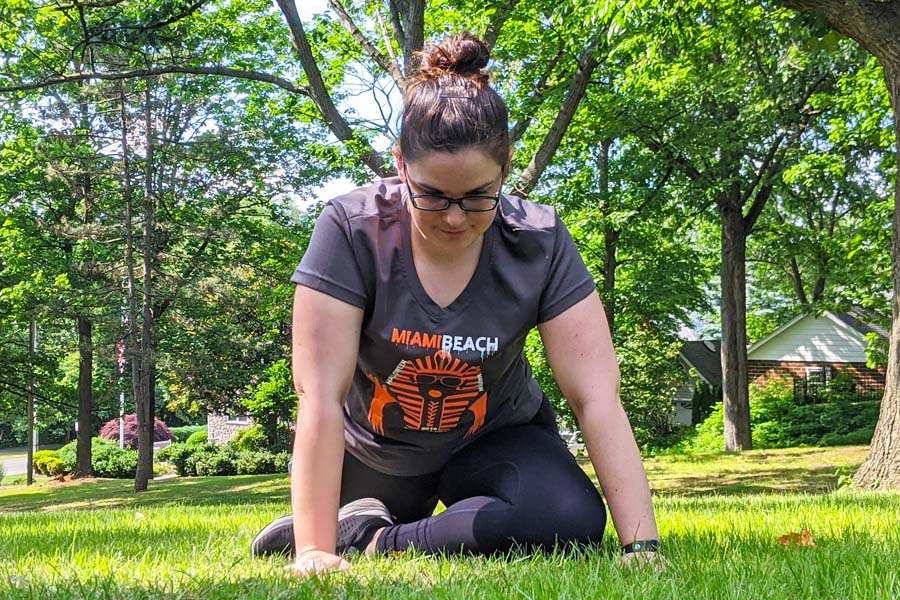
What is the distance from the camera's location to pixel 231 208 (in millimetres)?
22422

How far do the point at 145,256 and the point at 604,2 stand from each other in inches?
555

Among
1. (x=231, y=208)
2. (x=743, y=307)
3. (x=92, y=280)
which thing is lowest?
(x=743, y=307)

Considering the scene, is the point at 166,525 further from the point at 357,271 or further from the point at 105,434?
the point at 105,434

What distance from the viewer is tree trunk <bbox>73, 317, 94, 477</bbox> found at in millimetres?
23469

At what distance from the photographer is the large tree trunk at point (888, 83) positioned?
7348 millimetres

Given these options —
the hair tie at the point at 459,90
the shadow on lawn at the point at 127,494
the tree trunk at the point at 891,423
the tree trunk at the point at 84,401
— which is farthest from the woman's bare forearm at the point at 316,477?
the tree trunk at the point at 84,401

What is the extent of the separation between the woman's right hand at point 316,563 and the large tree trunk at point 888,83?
7.00 m

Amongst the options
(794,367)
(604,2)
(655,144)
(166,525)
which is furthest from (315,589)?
(794,367)

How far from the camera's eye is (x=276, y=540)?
110 inches

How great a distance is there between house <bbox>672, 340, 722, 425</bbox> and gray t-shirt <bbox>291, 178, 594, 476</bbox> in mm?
33575

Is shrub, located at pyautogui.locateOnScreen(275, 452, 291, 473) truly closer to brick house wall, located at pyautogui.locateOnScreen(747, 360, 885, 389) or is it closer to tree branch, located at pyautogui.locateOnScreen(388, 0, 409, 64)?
brick house wall, located at pyautogui.locateOnScreen(747, 360, 885, 389)

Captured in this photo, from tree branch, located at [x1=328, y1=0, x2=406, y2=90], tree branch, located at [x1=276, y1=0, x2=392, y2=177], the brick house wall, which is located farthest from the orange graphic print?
the brick house wall

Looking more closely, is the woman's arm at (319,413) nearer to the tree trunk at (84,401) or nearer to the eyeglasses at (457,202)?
the eyeglasses at (457,202)

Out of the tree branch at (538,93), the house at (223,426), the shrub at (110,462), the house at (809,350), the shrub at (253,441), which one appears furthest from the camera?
the house at (223,426)
